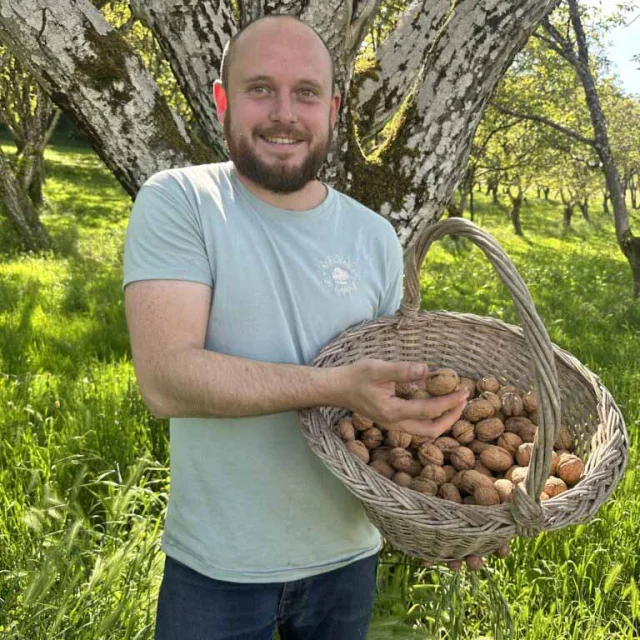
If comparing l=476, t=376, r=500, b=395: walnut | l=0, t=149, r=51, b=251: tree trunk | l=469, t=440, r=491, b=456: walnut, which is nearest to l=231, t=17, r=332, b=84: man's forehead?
l=476, t=376, r=500, b=395: walnut

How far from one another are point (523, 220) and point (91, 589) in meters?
29.0

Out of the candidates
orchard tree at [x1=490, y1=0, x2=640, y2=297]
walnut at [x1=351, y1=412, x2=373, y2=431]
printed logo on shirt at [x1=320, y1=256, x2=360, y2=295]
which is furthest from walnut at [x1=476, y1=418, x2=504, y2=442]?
orchard tree at [x1=490, y1=0, x2=640, y2=297]

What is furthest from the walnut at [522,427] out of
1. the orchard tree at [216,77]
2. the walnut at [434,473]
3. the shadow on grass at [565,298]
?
the shadow on grass at [565,298]

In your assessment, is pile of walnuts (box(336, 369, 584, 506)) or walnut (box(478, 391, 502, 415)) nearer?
pile of walnuts (box(336, 369, 584, 506))

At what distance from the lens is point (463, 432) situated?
1.99 m

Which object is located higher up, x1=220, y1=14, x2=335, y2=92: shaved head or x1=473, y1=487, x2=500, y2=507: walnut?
x1=220, y1=14, x2=335, y2=92: shaved head

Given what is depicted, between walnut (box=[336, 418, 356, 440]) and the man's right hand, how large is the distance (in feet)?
1.01

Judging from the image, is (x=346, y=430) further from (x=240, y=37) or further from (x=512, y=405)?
(x=240, y=37)

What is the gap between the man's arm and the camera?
1477 mm

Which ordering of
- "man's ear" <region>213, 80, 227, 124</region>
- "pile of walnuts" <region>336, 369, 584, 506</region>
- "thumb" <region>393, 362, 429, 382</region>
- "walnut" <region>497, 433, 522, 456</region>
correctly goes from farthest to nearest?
"walnut" <region>497, 433, 522, 456</region>, "man's ear" <region>213, 80, 227, 124</region>, "pile of walnuts" <region>336, 369, 584, 506</region>, "thumb" <region>393, 362, 429, 382</region>

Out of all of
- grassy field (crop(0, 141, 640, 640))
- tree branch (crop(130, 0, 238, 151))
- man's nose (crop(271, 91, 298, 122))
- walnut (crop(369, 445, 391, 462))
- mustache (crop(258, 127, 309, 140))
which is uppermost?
tree branch (crop(130, 0, 238, 151))

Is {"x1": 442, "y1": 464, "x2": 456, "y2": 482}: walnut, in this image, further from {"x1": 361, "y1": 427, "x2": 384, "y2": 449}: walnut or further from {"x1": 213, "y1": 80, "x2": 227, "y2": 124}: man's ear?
{"x1": 213, "y1": 80, "x2": 227, "y2": 124}: man's ear

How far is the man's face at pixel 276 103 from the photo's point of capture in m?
1.72

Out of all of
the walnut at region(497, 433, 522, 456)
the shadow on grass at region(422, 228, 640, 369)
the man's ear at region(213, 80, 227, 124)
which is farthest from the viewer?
the shadow on grass at region(422, 228, 640, 369)
